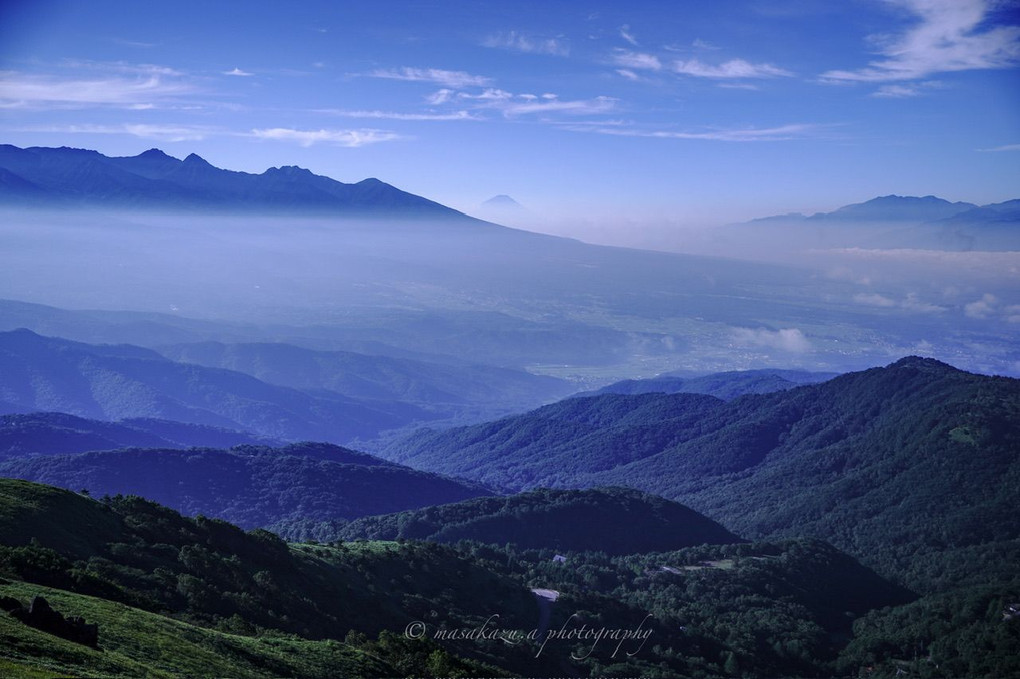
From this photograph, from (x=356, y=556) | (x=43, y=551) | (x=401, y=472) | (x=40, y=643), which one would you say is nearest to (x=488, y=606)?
(x=356, y=556)

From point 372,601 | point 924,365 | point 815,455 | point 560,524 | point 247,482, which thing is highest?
point 924,365

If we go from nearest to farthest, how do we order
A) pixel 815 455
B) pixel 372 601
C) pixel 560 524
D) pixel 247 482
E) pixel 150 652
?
1. pixel 150 652
2. pixel 372 601
3. pixel 560 524
4. pixel 247 482
5. pixel 815 455

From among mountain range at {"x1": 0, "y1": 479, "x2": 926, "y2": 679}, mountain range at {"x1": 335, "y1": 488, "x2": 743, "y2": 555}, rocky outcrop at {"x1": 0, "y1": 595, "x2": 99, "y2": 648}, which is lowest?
mountain range at {"x1": 335, "y1": 488, "x2": 743, "y2": 555}

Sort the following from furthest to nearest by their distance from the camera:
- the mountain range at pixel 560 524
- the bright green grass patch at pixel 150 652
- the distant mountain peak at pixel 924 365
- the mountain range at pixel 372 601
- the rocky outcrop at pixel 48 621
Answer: the distant mountain peak at pixel 924 365, the mountain range at pixel 560 524, the mountain range at pixel 372 601, the rocky outcrop at pixel 48 621, the bright green grass patch at pixel 150 652

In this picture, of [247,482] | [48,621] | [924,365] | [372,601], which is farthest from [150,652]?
[924,365]

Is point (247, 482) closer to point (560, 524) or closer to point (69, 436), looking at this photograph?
point (69, 436)

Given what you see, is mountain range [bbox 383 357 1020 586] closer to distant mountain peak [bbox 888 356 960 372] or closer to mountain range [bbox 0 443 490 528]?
distant mountain peak [bbox 888 356 960 372]

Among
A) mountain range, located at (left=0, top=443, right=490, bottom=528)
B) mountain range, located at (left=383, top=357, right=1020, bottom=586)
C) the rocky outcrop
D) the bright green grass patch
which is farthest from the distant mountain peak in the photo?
the rocky outcrop

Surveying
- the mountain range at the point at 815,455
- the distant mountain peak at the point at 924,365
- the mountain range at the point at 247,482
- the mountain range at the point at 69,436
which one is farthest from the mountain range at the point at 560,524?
the distant mountain peak at the point at 924,365

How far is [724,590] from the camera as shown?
65.3 meters

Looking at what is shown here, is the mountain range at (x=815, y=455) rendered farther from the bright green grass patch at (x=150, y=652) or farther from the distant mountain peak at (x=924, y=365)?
the bright green grass patch at (x=150, y=652)

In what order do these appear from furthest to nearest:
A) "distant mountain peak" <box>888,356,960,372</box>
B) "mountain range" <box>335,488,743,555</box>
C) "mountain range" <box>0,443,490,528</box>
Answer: "distant mountain peak" <box>888,356,960,372</box> < "mountain range" <box>0,443,490,528</box> < "mountain range" <box>335,488,743,555</box>

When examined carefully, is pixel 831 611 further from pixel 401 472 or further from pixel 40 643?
pixel 401 472

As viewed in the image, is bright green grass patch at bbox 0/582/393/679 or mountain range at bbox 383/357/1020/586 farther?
mountain range at bbox 383/357/1020/586
